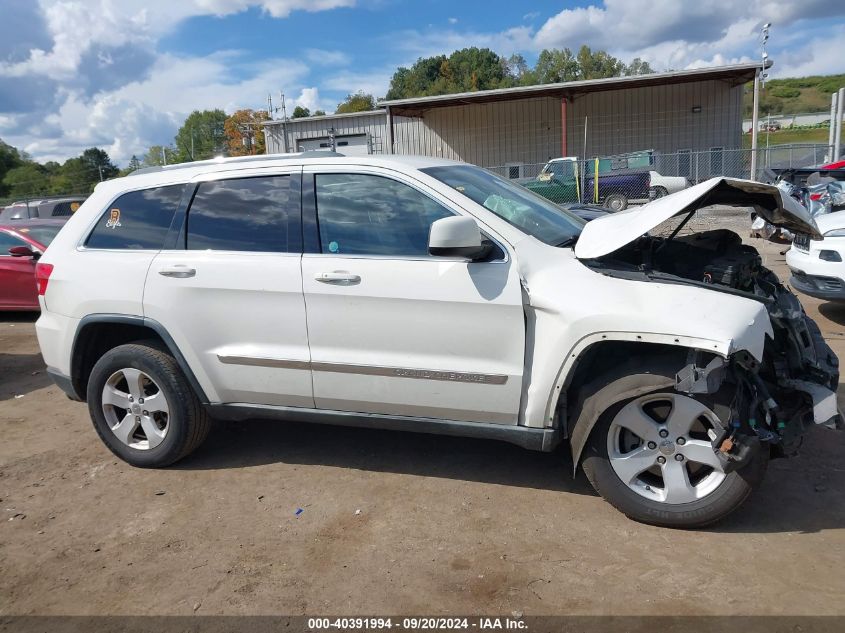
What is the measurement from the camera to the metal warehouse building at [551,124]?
85.9 feet

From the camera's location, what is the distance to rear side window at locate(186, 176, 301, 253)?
387 centimetres

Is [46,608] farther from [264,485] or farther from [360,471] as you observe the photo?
[360,471]

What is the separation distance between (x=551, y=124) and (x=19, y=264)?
24791 mm

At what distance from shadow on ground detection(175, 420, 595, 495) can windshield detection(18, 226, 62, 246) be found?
20.4 ft

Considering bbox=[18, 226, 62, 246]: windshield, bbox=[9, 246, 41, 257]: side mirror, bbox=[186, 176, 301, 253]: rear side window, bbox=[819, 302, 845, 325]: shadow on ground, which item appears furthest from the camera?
bbox=[18, 226, 62, 246]: windshield

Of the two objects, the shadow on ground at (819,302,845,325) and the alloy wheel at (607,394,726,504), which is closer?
the alloy wheel at (607,394,726,504)

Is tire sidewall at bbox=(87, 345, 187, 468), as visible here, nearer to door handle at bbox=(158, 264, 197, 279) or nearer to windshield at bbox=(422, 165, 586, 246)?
door handle at bbox=(158, 264, 197, 279)

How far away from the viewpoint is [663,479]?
3.34m

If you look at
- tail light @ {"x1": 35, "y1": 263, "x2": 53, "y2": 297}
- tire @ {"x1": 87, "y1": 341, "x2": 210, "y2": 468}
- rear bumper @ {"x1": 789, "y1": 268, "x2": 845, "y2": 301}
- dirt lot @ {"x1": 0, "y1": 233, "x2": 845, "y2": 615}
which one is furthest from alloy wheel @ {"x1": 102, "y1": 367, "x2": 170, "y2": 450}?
rear bumper @ {"x1": 789, "y1": 268, "x2": 845, "y2": 301}

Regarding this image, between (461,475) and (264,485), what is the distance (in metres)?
1.19

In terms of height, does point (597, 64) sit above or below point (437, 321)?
above

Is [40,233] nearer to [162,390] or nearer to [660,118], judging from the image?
[162,390]

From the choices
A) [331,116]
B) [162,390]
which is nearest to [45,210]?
[331,116]

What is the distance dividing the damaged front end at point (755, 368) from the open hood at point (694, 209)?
0.03 m
